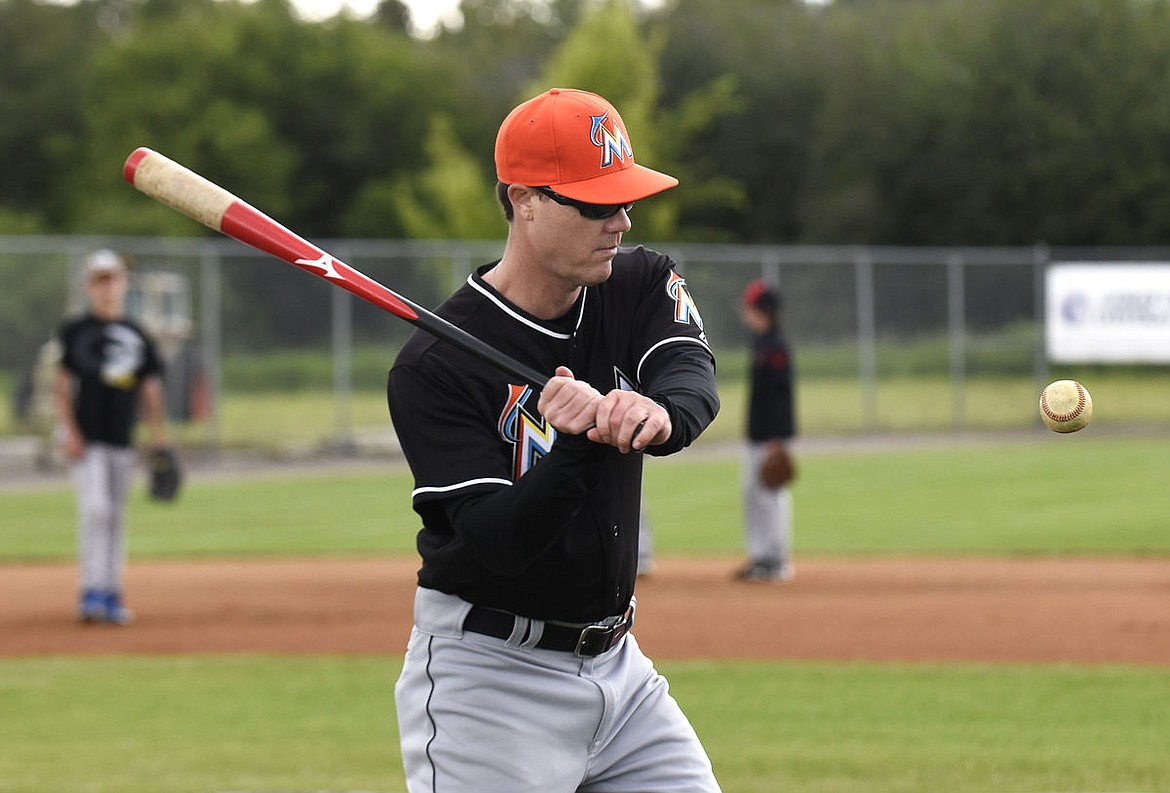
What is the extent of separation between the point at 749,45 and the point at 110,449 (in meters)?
52.9

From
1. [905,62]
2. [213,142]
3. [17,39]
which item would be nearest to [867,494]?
[905,62]

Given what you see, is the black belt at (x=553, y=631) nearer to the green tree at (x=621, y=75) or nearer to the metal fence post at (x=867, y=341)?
the metal fence post at (x=867, y=341)

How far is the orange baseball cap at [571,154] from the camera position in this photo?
11.5ft

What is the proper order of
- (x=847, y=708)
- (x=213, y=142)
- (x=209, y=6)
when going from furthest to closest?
1. (x=209, y=6)
2. (x=213, y=142)
3. (x=847, y=708)

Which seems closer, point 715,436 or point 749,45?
point 715,436

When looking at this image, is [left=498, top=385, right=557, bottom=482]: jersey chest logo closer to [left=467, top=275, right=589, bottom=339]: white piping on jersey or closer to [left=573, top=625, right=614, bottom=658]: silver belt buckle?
[left=467, top=275, right=589, bottom=339]: white piping on jersey

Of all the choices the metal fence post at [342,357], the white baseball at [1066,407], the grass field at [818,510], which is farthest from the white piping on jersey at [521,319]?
the metal fence post at [342,357]

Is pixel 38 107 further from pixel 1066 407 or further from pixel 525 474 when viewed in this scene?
pixel 525 474

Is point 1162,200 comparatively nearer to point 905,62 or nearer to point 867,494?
point 905,62

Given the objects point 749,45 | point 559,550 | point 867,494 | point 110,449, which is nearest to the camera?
point 559,550

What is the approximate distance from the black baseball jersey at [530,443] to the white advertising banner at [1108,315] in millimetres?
27002

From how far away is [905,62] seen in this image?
50188 millimetres

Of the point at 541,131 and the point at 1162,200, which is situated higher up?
the point at 1162,200

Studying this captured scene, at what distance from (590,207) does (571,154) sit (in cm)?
12
